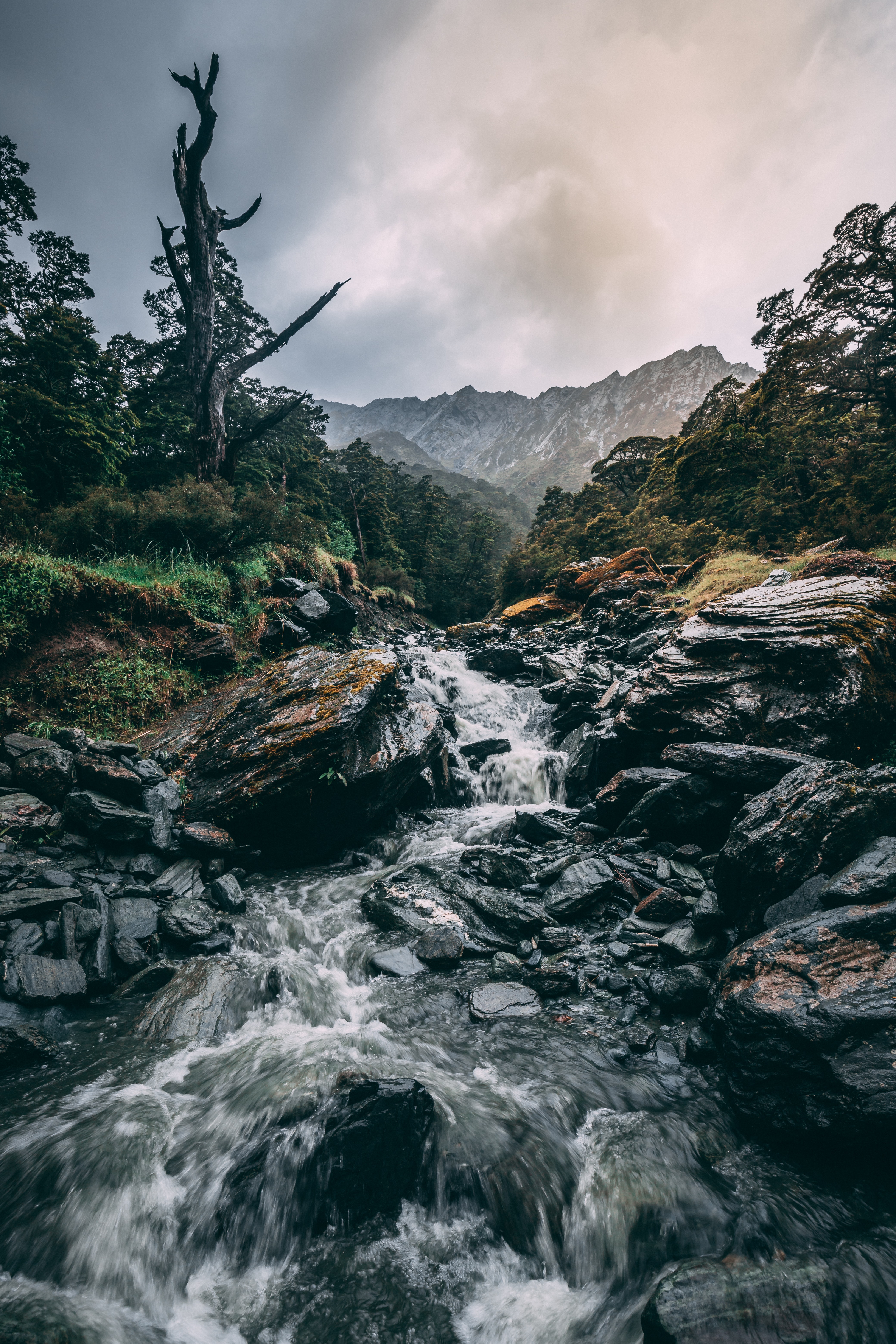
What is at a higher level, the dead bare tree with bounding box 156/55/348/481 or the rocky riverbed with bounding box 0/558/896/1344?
the dead bare tree with bounding box 156/55/348/481

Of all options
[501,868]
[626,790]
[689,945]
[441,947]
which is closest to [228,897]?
[441,947]

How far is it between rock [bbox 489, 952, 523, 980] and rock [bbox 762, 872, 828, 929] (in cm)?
244

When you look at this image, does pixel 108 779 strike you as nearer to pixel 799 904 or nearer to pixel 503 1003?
pixel 503 1003

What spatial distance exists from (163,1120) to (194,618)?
23.7ft

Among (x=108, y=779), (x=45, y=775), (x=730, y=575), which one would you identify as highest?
(x=730, y=575)

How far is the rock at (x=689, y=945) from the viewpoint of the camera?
4.23 metres

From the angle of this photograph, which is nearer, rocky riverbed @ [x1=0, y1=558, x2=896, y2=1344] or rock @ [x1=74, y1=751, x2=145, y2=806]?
rocky riverbed @ [x1=0, y1=558, x2=896, y2=1344]

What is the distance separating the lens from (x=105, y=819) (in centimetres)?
504

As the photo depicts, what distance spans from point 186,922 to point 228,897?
1.86 ft

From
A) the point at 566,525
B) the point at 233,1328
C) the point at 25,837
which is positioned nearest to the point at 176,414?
the point at 25,837

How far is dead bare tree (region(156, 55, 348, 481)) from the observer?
11.4 meters

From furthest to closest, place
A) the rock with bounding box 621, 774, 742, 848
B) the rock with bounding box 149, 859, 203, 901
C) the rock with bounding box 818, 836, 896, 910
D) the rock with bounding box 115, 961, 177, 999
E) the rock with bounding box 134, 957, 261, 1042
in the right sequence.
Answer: the rock with bounding box 621, 774, 742, 848 → the rock with bounding box 149, 859, 203, 901 → the rock with bounding box 115, 961, 177, 999 → the rock with bounding box 134, 957, 261, 1042 → the rock with bounding box 818, 836, 896, 910

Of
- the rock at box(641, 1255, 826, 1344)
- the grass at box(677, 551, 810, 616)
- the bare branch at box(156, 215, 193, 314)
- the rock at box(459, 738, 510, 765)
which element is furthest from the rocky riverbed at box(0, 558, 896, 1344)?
the bare branch at box(156, 215, 193, 314)

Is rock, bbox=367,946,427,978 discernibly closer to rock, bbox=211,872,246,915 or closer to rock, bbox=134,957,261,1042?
rock, bbox=134,957,261,1042
